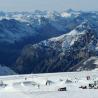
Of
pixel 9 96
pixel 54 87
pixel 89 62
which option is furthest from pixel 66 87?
pixel 89 62

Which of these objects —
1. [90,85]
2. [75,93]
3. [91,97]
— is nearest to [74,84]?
[90,85]

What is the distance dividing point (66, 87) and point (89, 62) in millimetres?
146415

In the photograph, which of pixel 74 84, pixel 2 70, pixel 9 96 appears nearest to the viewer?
pixel 9 96

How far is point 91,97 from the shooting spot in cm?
3938

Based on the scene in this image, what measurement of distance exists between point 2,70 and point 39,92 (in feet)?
372

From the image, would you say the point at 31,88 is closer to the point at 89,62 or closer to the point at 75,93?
the point at 75,93

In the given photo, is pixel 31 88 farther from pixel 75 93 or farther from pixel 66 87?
pixel 75 93

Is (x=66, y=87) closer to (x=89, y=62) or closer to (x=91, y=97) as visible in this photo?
(x=91, y=97)

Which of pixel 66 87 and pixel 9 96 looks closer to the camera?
pixel 9 96

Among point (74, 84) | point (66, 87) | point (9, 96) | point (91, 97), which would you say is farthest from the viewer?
point (74, 84)

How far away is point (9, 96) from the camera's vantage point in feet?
138

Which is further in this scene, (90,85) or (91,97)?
(90,85)

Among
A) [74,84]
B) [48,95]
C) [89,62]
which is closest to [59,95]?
[48,95]

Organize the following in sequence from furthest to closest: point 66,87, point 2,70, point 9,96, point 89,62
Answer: point 89,62 < point 2,70 < point 66,87 < point 9,96
